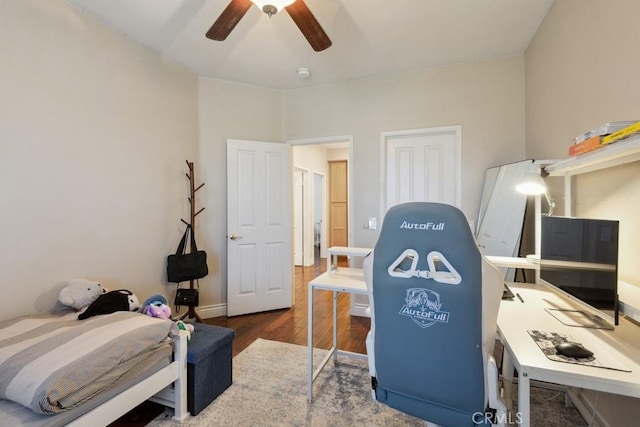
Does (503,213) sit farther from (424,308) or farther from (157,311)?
(157,311)

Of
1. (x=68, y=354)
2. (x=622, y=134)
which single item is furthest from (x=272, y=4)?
(x=68, y=354)

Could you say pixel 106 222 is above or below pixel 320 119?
below

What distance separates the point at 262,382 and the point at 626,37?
9.59 feet

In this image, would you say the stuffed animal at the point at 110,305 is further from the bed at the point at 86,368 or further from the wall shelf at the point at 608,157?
the wall shelf at the point at 608,157

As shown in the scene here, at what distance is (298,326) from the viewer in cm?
318

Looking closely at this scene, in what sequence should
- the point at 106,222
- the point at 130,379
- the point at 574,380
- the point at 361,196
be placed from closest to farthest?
1. the point at 574,380
2. the point at 130,379
3. the point at 106,222
4. the point at 361,196

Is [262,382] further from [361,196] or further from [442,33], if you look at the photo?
[442,33]

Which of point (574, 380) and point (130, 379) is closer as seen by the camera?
point (574, 380)

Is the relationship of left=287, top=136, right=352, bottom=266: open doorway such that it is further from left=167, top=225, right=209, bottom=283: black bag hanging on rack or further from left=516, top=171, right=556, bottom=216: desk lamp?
left=516, top=171, right=556, bottom=216: desk lamp

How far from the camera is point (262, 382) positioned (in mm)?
2129

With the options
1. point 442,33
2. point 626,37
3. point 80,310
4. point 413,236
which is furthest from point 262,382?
point 442,33

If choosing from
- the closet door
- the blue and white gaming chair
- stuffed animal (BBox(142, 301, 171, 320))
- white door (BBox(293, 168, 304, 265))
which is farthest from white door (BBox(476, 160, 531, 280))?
the closet door

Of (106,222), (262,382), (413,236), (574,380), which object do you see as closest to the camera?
(574,380)

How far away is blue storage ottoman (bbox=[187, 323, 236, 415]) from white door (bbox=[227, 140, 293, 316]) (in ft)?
4.34
